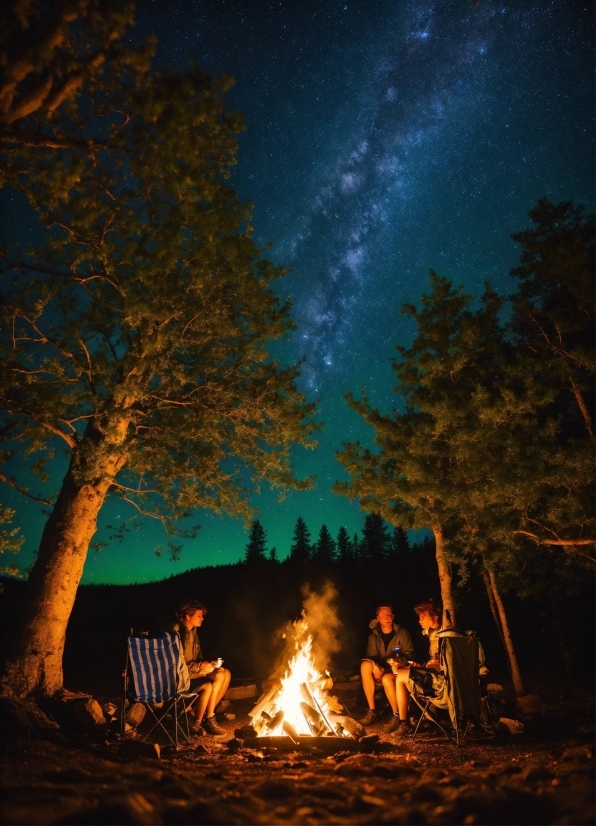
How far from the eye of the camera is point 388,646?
717cm

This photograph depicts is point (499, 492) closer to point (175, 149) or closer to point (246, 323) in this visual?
point (246, 323)

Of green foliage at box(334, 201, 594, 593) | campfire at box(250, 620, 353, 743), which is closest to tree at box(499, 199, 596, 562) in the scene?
green foliage at box(334, 201, 594, 593)

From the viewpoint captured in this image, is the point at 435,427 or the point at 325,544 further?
the point at 325,544

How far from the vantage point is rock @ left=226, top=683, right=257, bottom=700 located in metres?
9.16

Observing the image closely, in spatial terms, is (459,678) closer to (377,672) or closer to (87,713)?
(377,672)

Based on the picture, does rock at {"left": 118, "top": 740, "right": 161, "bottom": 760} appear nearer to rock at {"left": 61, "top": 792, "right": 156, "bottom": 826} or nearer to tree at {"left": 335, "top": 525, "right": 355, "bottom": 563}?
rock at {"left": 61, "top": 792, "right": 156, "bottom": 826}

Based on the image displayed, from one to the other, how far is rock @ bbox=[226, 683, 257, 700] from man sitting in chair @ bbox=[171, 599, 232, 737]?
2742 mm

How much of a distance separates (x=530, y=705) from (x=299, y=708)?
3.79 metres

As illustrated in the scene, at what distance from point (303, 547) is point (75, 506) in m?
59.5

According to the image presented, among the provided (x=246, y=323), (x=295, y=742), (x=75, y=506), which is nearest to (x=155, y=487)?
(x=75, y=506)

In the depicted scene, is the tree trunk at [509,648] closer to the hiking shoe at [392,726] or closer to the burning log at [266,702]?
the hiking shoe at [392,726]

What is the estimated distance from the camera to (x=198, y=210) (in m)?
7.12

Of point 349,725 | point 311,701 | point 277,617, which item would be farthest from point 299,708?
point 277,617

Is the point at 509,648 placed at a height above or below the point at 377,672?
above
